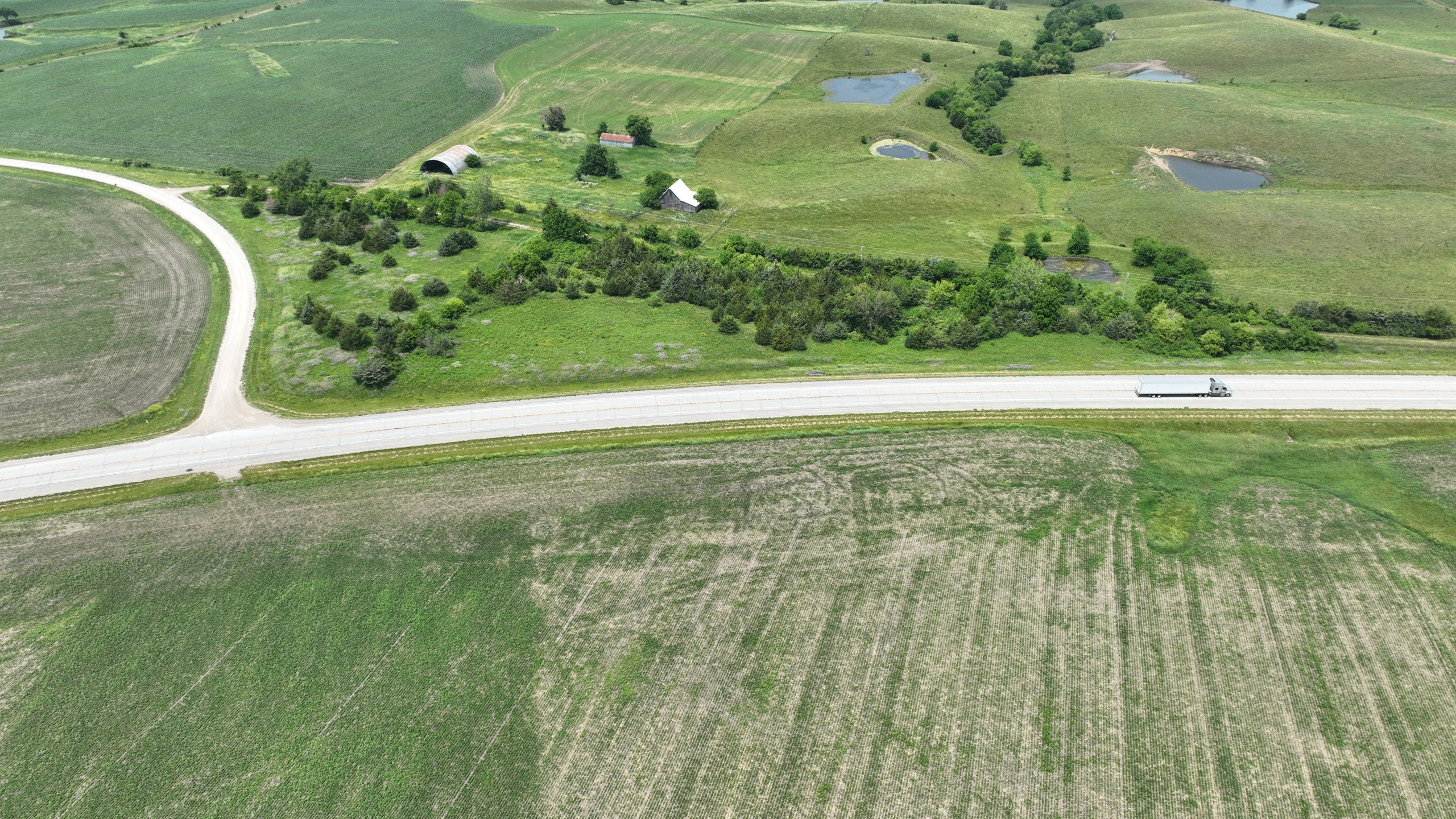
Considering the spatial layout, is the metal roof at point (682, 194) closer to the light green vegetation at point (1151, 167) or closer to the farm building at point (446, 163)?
the light green vegetation at point (1151, 167)

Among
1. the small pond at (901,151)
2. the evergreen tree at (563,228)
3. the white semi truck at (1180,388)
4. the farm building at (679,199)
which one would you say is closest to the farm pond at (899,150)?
the small pond at (901,151)

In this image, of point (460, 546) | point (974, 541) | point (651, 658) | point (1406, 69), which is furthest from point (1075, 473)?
point (1406, 69)

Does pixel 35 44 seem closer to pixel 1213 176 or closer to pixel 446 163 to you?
pixel 446 163

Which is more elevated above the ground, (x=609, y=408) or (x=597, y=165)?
(x=597, y=165)

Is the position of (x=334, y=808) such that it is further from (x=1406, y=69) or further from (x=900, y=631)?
(x=1406, y=69)

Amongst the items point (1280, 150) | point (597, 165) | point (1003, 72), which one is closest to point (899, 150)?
point (1003, 72)

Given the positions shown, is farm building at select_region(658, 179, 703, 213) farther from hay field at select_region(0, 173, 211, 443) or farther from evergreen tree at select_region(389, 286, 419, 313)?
hay field at select_region(0, 173, 211, 443)
